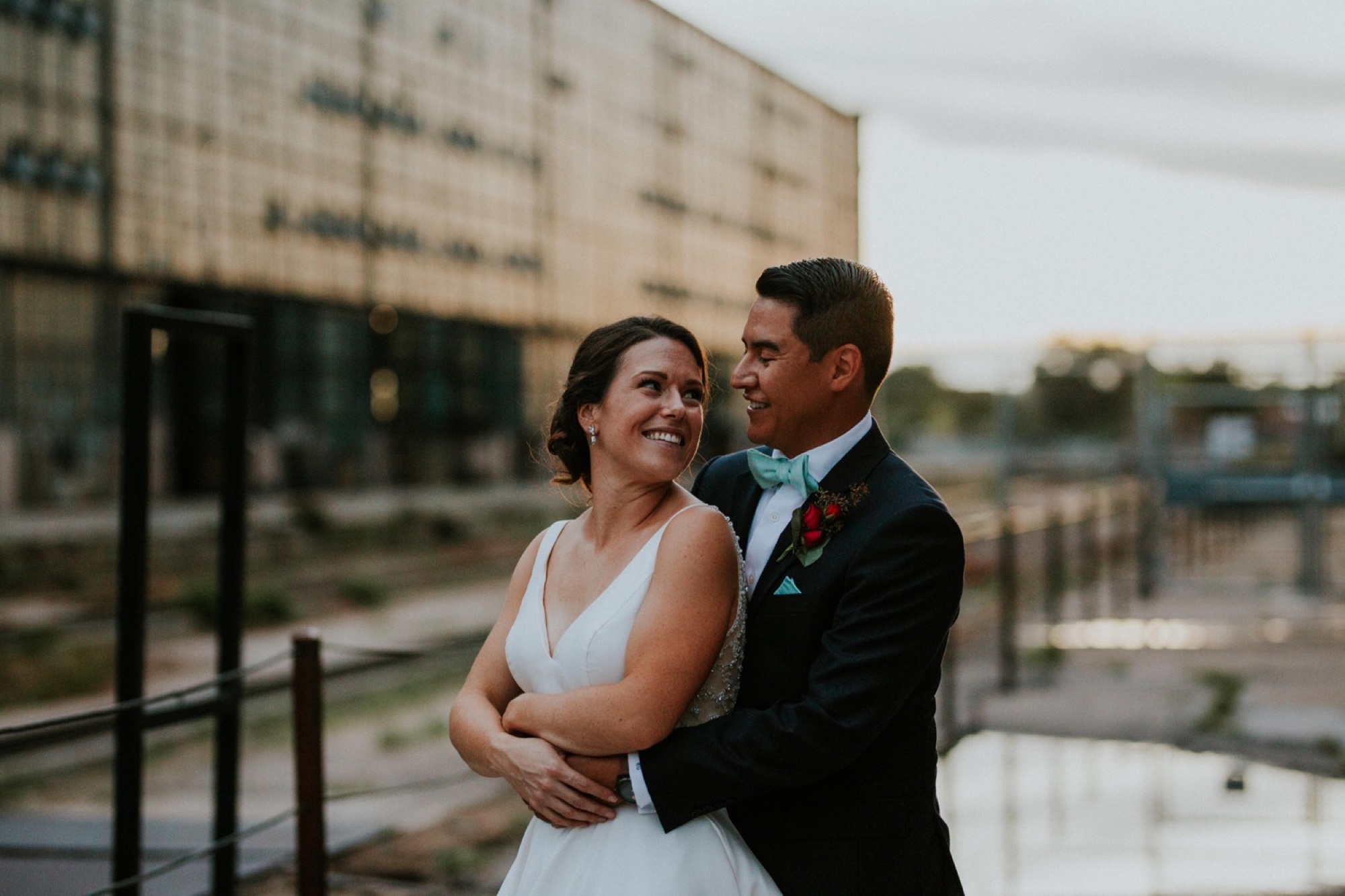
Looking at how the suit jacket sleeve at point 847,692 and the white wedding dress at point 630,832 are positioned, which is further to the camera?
the white wedding dress at point 630,832

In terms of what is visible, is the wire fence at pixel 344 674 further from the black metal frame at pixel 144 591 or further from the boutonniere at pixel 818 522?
the boutonniere at pixel 818 522

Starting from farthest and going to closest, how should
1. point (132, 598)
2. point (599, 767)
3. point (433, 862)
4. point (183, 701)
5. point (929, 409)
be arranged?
point (929, 409)
point (433, 862)
point (183, 701)
point (132, 598)
point (599, 767)

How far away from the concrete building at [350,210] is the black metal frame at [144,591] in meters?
29.0

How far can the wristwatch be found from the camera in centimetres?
236

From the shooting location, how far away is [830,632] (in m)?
2.30

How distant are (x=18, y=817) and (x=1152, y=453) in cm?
1162

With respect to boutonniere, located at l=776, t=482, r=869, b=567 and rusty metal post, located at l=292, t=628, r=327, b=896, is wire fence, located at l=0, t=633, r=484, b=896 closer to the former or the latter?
rusty metal post, located at l=292, t=628, r=327, b=896

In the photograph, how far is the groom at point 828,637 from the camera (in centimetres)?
226

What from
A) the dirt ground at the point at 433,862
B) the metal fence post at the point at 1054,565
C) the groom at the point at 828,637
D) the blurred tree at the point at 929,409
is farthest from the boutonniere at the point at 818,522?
the blurred tree at the point at 929,409

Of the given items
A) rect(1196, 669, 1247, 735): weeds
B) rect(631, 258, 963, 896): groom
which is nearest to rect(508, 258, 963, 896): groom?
rect(631, 258, 963, 896): groom

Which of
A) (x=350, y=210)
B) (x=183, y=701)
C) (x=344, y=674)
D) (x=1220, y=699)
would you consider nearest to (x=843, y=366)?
(x=183, y=701)

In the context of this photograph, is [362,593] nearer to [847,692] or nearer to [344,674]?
[344,674]

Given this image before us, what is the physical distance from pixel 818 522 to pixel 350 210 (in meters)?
47.3

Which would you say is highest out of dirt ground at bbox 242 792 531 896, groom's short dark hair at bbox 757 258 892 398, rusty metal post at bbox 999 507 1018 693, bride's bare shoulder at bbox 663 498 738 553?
groom's short dark hair at bbox 757 258 892 398
